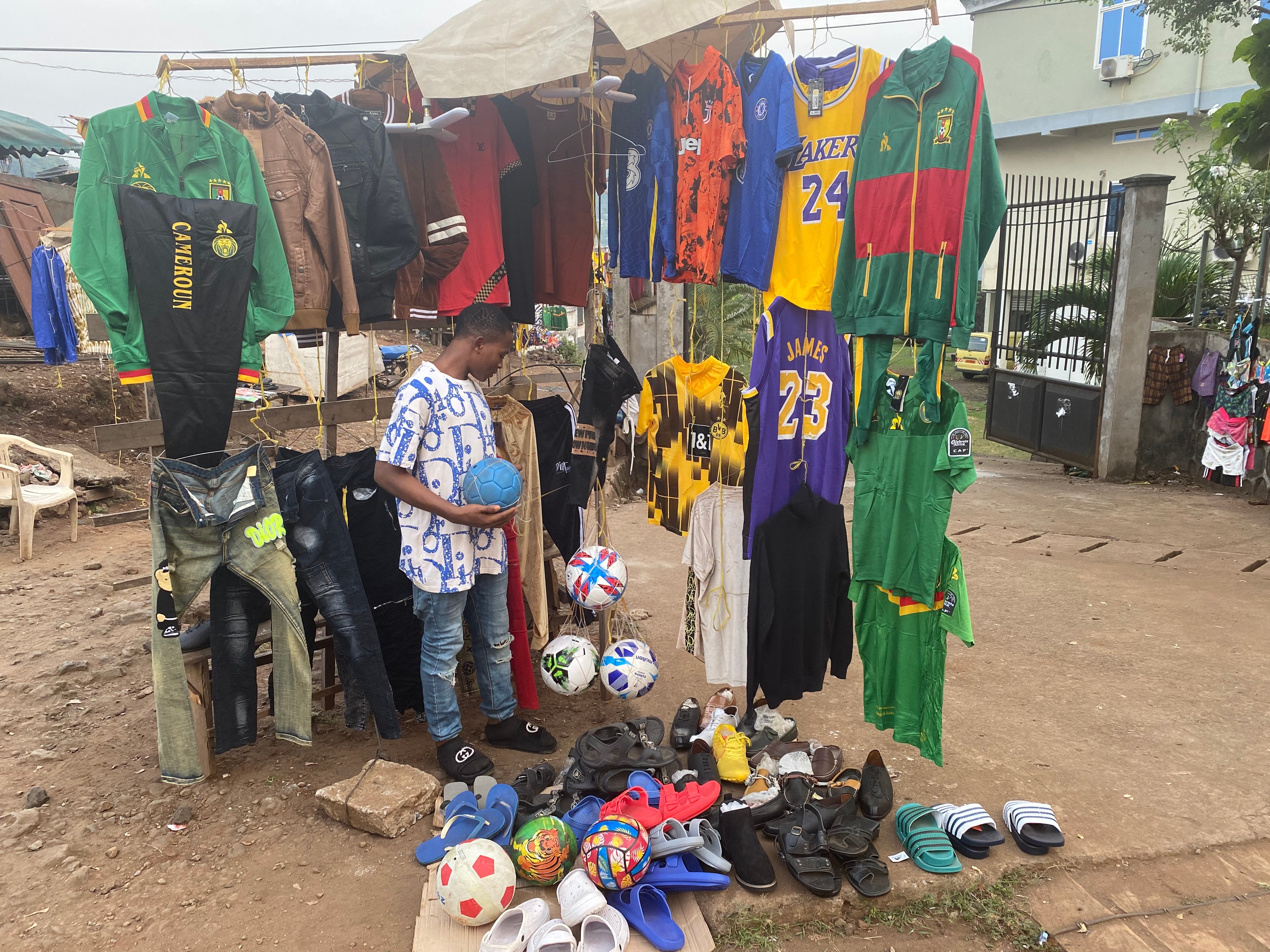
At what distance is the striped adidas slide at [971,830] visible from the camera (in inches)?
118

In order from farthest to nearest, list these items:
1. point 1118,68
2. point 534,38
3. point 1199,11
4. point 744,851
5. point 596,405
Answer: point 1118,68 < point 1199,11 < point 596,405 < point 534,38 < point 744,851

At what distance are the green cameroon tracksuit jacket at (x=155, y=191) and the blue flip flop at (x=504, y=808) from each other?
1.95 metres

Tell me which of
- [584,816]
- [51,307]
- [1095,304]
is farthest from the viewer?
[1095,304]

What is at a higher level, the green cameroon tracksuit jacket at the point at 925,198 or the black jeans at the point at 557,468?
the green cameroon tracksuit jacket at the point at 925,198

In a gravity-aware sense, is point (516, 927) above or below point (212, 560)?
below

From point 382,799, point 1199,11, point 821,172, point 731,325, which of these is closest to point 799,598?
point 821,172

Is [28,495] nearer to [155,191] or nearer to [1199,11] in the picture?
[155,191]

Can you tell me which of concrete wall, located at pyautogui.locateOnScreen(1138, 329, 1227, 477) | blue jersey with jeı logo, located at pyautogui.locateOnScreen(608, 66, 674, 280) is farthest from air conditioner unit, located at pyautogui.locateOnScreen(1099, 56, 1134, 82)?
blue jersey with jeı logo, located at pyautogui.locateOnScreen(608, 66, 674, 280)

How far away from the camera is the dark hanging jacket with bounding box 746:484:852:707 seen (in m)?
3.42

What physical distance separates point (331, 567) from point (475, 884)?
1.48 meters

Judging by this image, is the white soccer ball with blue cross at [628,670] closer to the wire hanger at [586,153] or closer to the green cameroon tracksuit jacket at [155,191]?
the green cameroon tracksuit jacket at [155,191]

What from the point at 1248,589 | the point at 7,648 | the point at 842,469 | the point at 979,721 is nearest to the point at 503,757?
the point at 842,469

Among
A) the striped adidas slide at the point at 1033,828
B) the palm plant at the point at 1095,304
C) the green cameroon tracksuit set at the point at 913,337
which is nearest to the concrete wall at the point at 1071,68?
the palm plant at the point at 1095,304

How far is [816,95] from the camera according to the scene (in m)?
3.15
